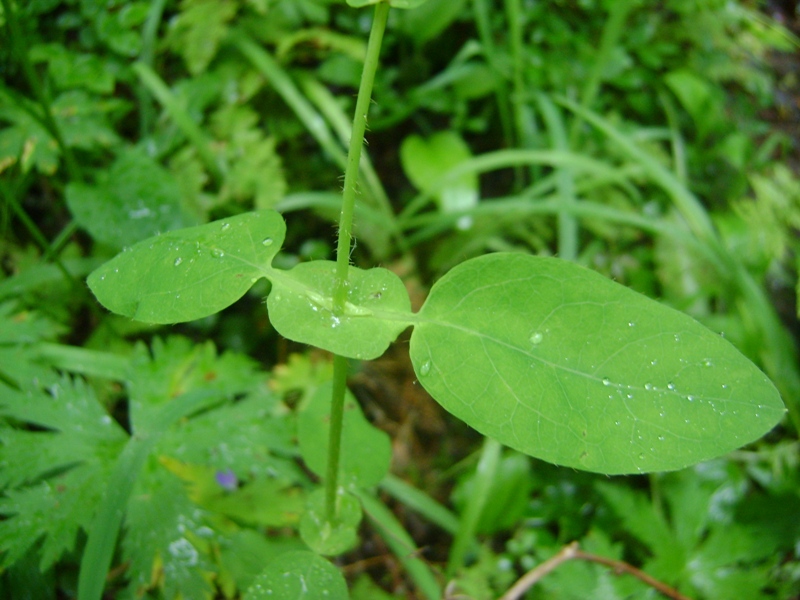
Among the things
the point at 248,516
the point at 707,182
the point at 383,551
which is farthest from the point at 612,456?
the point at 707,182

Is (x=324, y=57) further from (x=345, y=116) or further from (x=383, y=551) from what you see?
(x=383, y=551)

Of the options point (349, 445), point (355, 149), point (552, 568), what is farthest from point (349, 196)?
point (552, 568)

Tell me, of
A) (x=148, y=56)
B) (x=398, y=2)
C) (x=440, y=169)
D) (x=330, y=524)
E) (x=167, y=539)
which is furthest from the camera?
(x=440, y=169)

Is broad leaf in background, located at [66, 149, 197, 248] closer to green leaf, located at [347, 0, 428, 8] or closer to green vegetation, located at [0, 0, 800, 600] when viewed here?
green vegetation, located at [0, 0, 800, 600]

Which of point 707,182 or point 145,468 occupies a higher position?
point 145,468

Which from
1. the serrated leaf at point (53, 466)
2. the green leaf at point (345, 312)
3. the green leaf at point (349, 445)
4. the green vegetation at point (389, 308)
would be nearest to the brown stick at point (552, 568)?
the green vegetation at point (389, 308)

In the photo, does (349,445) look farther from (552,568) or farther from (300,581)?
(552,568)

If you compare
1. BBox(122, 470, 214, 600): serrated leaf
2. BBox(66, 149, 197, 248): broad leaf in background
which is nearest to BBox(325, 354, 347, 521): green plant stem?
BBox(122, 470, 214, 600): serrated leaf
